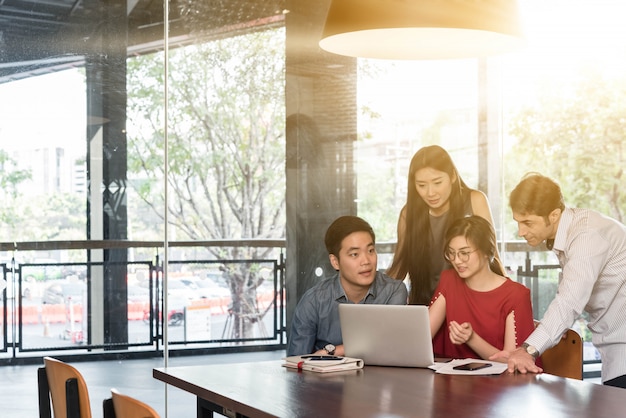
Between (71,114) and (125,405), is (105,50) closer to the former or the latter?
(71,114)

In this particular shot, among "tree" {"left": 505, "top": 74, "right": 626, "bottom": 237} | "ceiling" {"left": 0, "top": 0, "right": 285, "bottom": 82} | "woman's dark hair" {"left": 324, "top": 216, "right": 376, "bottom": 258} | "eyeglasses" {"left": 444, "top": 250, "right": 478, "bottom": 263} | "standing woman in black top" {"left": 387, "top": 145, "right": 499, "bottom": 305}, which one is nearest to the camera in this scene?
"eyeglasses" {"left": 444, "top": 250, "right": 478, "bottom": 263}

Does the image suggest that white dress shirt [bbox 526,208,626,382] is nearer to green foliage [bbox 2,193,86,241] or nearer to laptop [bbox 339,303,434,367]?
laptop [bbox 339,303,434,367]

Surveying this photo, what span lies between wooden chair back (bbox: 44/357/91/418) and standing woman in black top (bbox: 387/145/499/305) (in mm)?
2070

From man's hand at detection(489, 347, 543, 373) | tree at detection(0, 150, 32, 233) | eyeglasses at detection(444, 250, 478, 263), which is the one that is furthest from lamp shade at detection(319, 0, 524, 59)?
tree at detection(0, 150, 32, 233)

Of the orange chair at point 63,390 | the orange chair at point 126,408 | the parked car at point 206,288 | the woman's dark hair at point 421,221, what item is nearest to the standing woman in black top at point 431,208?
the woman's dark hair at point 421,221

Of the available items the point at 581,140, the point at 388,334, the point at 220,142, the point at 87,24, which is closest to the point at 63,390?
the point at 388,334

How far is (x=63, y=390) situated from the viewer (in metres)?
3.00

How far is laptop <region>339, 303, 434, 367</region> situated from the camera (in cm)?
330

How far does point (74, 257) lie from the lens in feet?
16.8

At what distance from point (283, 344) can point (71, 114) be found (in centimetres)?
182

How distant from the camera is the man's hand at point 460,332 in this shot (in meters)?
3.50

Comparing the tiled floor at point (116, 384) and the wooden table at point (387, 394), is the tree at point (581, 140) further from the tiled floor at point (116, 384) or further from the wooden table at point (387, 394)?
the wooden table at point (387, 394)

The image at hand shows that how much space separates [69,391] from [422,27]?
5.06 feet

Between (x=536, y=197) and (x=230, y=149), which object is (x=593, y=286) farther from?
(x=230, y=149)
